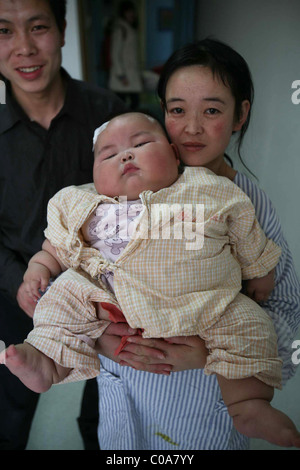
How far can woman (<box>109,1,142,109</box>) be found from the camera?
1147 millimetres

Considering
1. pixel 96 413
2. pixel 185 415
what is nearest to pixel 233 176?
pixel 185 415

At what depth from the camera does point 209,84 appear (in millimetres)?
722

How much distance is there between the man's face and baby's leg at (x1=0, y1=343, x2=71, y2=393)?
0.57 metres

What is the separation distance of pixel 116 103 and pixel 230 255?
0.53 metres

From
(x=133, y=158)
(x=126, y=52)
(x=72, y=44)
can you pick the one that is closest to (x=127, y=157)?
(x=133, y=158)

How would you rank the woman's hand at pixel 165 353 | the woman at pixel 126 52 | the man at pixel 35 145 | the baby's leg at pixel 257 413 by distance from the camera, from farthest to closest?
the woman at pixel 126 52, the man at pixel 35 145, the woman's hand at pixel 165 353, the baby's leg at pixel 257 413

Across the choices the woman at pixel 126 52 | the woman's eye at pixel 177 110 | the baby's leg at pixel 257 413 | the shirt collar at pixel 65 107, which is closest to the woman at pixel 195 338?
the woman's eye at pixel 177 110

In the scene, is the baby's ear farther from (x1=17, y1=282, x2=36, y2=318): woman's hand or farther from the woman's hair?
(x1=17, y1=282, x2=36, y2=318): woman's hand

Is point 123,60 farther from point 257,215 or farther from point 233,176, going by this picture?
point 257,215

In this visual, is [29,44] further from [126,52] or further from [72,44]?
[126,52]

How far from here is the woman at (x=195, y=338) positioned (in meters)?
0.72

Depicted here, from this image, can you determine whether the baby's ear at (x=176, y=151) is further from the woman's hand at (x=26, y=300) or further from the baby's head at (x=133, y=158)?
the woman's hand at (x=26, y=300)

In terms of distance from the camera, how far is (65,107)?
0.92 metres

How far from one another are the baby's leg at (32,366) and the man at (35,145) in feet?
0.78
